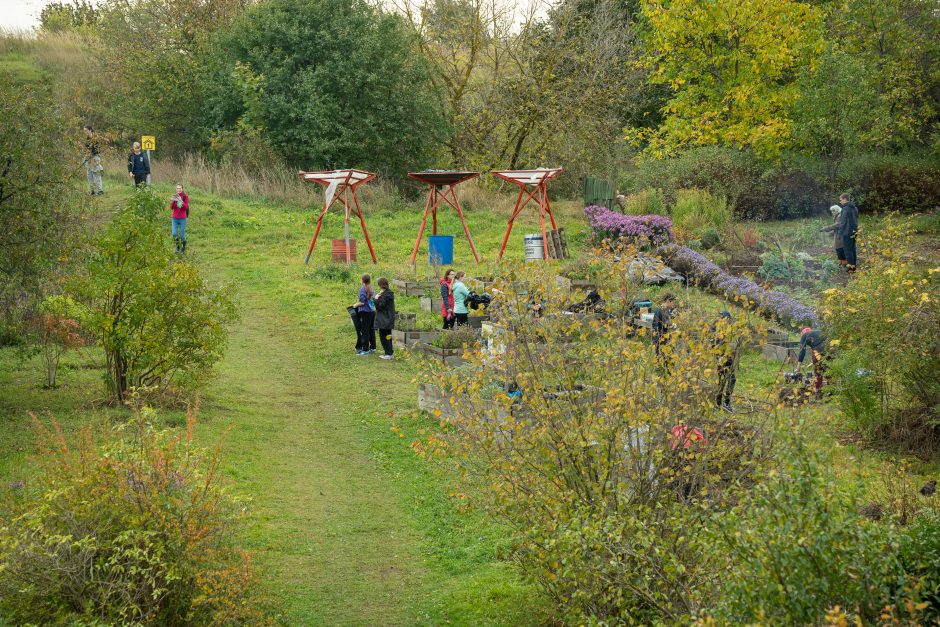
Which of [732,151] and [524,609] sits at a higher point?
[732,151]

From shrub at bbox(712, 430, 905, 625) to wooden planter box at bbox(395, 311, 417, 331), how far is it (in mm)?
11890

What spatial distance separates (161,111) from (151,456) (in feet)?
90.3

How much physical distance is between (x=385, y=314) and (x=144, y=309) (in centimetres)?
495

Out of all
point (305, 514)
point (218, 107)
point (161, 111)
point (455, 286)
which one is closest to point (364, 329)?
point (455, 286)

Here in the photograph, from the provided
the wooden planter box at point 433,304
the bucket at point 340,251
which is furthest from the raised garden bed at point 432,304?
the bucket at point 340,251

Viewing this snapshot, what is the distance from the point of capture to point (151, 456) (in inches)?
287

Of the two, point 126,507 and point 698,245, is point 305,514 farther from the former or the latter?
point 698,245

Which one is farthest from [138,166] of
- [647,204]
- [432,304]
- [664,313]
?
[664,313]

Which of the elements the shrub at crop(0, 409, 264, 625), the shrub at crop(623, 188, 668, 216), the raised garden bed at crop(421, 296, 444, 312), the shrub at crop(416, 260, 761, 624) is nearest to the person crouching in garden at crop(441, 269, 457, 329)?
the raised garden bed at crop(421, 296, 444, 312)

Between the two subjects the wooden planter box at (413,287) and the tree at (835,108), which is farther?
the tree at (835,108)

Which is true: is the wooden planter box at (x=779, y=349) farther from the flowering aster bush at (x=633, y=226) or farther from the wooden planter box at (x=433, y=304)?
the flowering aster bush at (x=633, y=226)

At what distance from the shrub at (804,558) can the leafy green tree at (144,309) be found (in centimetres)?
895

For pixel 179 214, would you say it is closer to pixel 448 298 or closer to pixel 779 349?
pixel 448 298

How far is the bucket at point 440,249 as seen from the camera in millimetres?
21719
